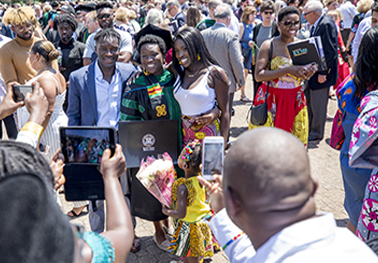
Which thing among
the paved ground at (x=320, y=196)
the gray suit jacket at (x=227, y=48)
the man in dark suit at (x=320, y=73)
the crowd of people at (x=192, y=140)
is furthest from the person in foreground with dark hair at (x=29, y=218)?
the man in dark suit at (x=320, y=73)

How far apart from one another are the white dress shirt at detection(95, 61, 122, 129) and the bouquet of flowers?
0.69m

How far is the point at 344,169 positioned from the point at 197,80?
57.6 inches

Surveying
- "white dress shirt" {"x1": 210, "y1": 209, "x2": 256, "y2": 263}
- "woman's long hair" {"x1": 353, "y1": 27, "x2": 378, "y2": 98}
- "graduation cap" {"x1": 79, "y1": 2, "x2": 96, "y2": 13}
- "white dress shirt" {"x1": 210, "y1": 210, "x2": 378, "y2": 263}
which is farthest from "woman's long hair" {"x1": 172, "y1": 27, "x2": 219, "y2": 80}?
"graduation cap" {"x1": 79, "y1": 2, "x2": 96, "y2": 13}

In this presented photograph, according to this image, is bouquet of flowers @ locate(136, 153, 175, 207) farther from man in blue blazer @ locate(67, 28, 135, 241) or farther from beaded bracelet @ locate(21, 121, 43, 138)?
beaded bracelet @ locate(21, 121, 43, 138)

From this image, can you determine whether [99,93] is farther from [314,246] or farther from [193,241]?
[314,246]

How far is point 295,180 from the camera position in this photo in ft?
3.56

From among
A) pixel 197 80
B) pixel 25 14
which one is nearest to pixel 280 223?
pixel 197 80

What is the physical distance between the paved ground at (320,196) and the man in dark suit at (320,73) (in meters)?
0.37

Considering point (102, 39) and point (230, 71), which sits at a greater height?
point (102, 39)

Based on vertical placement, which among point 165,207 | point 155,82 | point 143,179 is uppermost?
point 155,82

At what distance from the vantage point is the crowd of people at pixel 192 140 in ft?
3.39

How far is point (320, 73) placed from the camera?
5.84 meters

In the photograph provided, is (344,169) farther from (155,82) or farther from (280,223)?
(280,223)

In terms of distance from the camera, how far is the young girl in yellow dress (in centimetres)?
292
